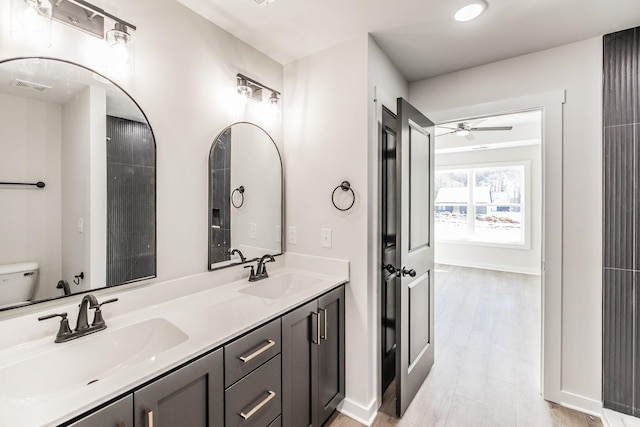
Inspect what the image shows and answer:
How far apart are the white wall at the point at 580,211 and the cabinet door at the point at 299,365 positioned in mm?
1755

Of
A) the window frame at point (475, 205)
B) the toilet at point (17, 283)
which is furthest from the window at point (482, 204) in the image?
the toilet at point (17, 283)

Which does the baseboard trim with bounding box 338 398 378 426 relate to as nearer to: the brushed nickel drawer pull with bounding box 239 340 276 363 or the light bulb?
Answer: the brushed nickel drawer pull with bounding box 239 340 276 363

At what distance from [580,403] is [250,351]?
2.27m

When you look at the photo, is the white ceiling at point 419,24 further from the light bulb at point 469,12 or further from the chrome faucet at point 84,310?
the chrome faucet at point 84,310

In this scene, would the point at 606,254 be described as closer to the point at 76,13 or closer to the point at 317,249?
the point at 317,249

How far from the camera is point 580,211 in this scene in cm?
192

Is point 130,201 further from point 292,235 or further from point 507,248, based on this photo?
point 507,248

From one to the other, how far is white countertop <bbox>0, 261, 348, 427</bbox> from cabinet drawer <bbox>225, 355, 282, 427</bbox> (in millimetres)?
220

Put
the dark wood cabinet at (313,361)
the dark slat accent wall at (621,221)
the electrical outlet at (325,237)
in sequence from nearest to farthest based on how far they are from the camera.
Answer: the dark wood cabinet at (313,361) → the dark slat accent wall at (621,221) → the electrical outlet at (325,237)

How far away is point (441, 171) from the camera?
251 inches

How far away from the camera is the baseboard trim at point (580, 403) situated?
1.87 m

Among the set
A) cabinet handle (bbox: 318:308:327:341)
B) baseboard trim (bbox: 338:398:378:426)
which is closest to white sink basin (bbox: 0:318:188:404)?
cabinet handle (bbox: 318:308:327:341)

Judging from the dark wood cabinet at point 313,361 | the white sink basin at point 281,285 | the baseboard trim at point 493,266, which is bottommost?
the baseboard trim at point 493,266

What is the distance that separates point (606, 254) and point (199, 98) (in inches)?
107
